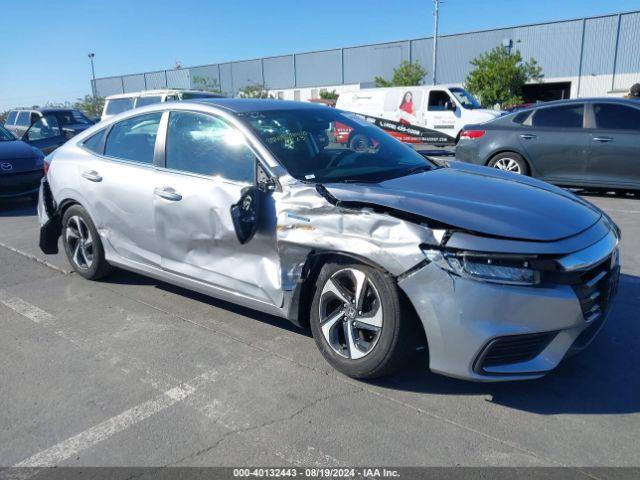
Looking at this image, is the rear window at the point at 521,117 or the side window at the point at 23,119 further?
the side window at the point at 23,119

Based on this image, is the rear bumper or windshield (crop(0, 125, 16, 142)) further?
windshield (crop(0, 125, 16, 142))

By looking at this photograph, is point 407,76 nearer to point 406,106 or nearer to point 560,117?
point 406,106

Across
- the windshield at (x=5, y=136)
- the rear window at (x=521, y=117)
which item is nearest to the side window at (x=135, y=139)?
the rear window at (x=521, y=117)

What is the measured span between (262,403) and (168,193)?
1796 millimetres

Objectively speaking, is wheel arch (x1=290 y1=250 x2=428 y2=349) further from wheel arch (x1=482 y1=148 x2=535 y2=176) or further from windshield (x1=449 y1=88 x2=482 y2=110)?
windshield (x1=449 y1=88 x2=482 y2=110)

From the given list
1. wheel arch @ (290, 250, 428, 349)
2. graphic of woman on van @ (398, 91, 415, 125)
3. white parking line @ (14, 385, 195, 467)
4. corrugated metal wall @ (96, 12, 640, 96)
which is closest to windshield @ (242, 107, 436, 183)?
wheel arch @ (290, 250, 428, 349)

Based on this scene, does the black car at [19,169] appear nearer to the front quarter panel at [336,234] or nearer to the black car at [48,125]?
the black car at [48,125]

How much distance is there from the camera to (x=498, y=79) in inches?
1465

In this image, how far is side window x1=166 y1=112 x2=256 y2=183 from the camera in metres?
3.76

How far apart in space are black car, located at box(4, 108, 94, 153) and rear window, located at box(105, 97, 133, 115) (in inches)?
29.9

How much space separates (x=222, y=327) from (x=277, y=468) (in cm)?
172

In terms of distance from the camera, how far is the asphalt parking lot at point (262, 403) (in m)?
2.61

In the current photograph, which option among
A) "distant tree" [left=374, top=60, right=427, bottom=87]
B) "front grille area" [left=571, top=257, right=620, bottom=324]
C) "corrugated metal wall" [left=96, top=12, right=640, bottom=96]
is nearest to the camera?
"front grille area" [left=571, top=257, right=620, bottom=324]

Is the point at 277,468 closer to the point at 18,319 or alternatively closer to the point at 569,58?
the point at 18,319
